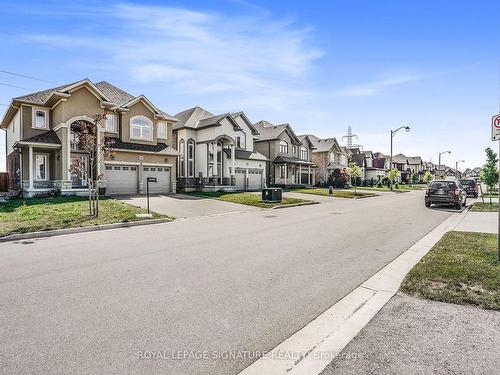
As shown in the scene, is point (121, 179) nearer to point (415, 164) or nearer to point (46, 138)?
point (46, 138)

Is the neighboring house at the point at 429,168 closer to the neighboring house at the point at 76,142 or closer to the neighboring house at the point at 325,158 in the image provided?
the neighboring house at the point at 325,158

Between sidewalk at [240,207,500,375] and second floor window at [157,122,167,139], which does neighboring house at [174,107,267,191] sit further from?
sidewalk at [240,207,500,375]

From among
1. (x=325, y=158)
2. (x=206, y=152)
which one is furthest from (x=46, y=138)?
(x=325, y=158)

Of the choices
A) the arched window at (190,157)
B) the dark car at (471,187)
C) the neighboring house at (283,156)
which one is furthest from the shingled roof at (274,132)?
the dark car at (471,187)

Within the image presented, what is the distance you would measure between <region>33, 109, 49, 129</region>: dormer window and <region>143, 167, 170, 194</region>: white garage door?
7.73m

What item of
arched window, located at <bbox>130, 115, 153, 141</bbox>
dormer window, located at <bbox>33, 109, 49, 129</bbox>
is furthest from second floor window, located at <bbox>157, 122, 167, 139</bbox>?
dormer window, located at <bbox>33, 109, 49, 129</bbox>

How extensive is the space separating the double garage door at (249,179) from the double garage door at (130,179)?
9.41 m

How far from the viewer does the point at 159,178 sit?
1089 inches

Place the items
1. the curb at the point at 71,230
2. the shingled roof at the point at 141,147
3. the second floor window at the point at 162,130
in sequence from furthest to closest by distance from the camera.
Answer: the second floor window at the point at 162,130, the shingled roof at the point at 141,147, the curb at the point at 71,230

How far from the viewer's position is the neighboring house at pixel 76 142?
74.8 feet

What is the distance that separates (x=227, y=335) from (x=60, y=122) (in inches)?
948

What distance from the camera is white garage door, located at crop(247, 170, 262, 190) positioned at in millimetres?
36975

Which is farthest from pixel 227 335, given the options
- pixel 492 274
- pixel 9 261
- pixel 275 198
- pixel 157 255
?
pixel 275 198

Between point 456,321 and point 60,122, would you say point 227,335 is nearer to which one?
point 456,321
